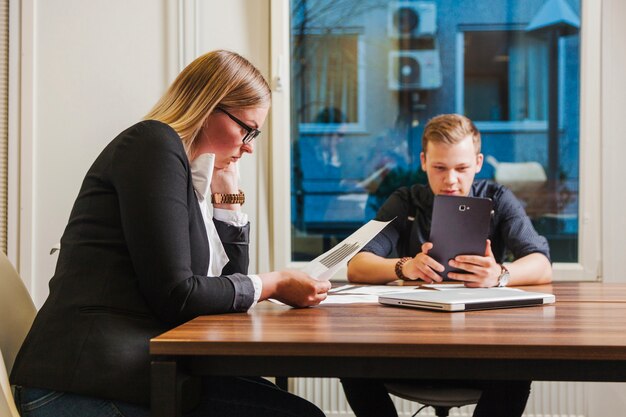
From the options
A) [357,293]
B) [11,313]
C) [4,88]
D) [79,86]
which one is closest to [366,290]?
[357,293]

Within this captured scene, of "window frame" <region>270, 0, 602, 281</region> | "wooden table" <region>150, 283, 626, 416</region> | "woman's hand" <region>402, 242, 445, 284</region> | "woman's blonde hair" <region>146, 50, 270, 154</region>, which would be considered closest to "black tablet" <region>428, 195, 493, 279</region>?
"woman's hand" <region>402, 242, 445, 284</region>

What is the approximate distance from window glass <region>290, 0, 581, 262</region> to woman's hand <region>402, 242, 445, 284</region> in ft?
3.96

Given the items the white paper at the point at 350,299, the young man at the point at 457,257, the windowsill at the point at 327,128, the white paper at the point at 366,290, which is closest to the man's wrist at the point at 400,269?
the young man at the point at 457,257

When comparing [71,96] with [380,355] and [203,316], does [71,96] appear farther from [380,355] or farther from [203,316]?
[380,355]

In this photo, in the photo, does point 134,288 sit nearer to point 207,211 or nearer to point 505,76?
point 207,211

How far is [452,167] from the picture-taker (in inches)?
98.1

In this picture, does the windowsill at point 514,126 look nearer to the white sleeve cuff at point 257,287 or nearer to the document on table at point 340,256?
the document on table at point 340,256

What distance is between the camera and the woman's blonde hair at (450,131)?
99.0 inches

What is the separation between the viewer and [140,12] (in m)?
3.22

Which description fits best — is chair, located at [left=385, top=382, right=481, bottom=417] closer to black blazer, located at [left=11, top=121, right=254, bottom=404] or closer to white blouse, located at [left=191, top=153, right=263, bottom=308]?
white blouse, located at [left=191, top=153, right=263, bottom=308]

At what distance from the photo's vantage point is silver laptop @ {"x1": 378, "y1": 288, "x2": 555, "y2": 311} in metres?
1.54

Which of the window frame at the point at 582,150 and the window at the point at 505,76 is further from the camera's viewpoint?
the window at the point at 505,76

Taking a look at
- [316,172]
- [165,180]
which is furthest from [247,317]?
[316,172]

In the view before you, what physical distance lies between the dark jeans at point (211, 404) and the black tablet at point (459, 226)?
733 millimetres
